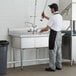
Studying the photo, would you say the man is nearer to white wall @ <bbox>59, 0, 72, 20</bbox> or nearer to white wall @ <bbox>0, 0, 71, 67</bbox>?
white wall @ <bbox>59, 0, 72, 20</bbox>

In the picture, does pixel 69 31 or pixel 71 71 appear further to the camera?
pixel 69 31

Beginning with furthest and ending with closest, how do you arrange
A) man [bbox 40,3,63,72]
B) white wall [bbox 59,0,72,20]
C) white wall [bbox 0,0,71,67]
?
white wall [bbox 59,0,72,20]
white wall [bbox 0,0,71,67]
man [bbox 40,3,63,72]

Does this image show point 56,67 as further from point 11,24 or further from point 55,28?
point 11,24

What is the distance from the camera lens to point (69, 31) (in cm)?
617

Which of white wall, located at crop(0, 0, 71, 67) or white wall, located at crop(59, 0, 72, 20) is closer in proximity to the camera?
white wall, located at crop(0, 0, 71, 67)

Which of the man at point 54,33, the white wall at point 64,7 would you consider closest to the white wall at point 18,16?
the white wall at point 64,7

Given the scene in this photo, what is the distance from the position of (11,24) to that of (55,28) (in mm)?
1196

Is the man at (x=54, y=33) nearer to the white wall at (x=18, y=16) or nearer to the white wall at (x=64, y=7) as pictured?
the white wall at (x=64, y=7)

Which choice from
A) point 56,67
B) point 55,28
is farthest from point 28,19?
point 56,67

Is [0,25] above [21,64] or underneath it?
above

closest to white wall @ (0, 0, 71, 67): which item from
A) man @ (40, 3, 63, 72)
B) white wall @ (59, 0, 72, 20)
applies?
white wall @ (59, 0, 72, 20)

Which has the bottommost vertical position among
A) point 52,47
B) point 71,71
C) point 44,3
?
point 71,71

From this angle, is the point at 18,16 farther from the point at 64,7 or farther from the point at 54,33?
the point at 64,7

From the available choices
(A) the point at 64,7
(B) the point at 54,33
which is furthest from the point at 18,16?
(A) the point at 64,7
